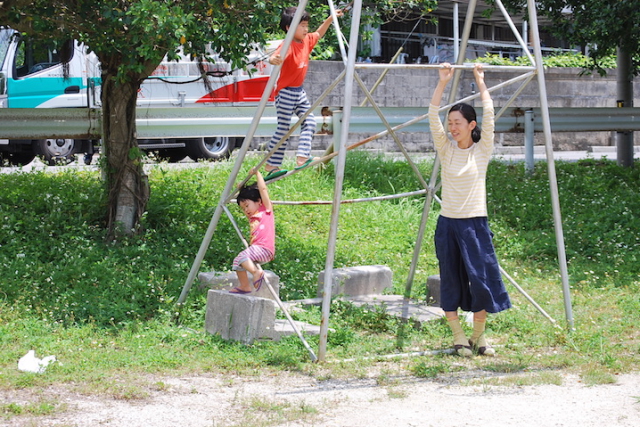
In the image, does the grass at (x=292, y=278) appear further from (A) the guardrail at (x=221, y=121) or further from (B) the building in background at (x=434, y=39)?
(B) the building in background at (x=434, y=39)

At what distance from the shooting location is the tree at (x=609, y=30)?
10.4m

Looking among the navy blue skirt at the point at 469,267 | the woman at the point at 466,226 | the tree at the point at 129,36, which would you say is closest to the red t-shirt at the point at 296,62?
the tree at the point at 129,36

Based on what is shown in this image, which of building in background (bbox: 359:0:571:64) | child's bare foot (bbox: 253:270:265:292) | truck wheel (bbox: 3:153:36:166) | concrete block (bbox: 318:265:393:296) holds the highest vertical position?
building in background (bbox: 359:0:571:64)

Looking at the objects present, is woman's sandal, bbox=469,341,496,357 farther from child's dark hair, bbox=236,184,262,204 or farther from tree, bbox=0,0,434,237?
tree, bbox=0,0,434,237

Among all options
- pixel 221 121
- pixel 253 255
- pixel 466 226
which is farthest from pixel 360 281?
pixel 221 121

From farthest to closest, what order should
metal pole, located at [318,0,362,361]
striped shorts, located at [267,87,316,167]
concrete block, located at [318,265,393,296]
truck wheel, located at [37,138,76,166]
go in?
truck wheel, located at [37,138,76,166] → concrete block, located at [318,265,393,296] → striped shorts, located at [267,87,316,167] → metal pole, located at [318,0,362,361]

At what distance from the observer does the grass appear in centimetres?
509

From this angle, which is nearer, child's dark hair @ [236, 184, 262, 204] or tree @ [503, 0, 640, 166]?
child's dark hair @ [236, 184, 262, 204]

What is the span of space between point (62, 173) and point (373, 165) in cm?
400

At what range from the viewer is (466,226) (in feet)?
17.6

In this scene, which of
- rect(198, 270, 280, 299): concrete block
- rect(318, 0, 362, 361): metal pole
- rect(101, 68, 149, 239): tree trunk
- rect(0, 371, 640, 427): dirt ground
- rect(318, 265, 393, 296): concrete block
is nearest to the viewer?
rect(0, 371, 640, 427): dirt ground

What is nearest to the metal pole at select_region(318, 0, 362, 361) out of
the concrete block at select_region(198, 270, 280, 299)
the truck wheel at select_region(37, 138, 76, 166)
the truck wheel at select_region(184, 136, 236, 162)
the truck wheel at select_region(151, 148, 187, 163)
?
the concrete block at select_region(198, 270, 280, 299)

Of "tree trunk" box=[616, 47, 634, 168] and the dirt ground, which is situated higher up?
"tree trunk" box=[616, 47, 634, 168]

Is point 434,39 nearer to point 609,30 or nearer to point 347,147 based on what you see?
point 609,30
